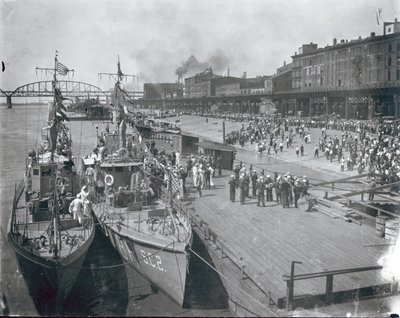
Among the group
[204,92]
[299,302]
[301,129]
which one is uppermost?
[204,92]

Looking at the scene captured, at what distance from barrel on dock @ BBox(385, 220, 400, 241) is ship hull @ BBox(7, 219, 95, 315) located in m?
11.1

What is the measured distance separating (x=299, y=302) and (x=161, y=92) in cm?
13388

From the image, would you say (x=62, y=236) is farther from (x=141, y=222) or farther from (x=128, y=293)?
(x=128, y=293)

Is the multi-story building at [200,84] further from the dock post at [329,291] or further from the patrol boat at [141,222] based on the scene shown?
the dock post at [329,291]

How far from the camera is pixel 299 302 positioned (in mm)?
11102

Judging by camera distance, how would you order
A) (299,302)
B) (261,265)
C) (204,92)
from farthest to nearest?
(204,92) → (261,265) → (299,302)

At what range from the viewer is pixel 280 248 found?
14.4m

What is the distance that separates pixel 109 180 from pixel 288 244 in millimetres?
8859

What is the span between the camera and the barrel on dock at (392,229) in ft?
50.1

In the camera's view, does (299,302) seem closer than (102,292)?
Yes

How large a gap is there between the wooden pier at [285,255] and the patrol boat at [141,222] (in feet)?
4.71

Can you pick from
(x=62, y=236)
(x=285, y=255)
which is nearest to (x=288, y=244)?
(x=285, y=255)

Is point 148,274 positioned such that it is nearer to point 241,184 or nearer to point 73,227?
point 73,227

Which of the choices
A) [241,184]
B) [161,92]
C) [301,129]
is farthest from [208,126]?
[161,92]
